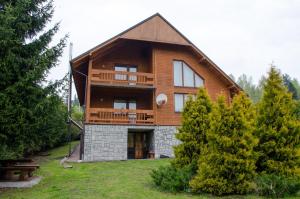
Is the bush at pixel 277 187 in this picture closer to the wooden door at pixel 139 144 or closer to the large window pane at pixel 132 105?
the wooden door at pixel 139 144

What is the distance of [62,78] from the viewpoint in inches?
388

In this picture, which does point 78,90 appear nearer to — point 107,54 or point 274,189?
point 107,54

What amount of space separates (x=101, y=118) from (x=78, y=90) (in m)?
8.18

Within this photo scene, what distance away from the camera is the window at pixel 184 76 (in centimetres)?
2041

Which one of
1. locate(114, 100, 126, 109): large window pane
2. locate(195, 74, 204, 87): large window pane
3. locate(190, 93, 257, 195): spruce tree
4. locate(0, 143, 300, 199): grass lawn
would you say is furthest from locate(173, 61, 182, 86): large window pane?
locate(190, 93, 257, 195): spruce tree

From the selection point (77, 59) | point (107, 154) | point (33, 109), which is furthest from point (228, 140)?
point (77, 59)

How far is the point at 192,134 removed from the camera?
952 cm

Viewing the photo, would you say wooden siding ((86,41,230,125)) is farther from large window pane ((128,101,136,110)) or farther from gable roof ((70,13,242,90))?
gable roof ((70,13,242,90))

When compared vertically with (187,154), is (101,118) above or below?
above

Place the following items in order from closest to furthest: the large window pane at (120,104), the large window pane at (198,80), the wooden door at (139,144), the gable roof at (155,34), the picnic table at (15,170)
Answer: the picnic table at (15,170)
the gable roof at (155,34)
the wooden door at (139,144)
the large window pane at (120,104)
the large window pane at (198,80)

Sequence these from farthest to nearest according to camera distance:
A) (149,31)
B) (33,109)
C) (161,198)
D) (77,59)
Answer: (149,31)
(77,59)
(33,109)
(161,198)

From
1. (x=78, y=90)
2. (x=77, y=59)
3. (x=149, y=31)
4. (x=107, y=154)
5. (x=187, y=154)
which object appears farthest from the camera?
(x=78, y=90)

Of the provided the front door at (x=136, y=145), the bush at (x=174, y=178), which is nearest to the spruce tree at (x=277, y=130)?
the bush at (x=174, y=178)

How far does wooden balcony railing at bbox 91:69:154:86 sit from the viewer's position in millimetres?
18453
